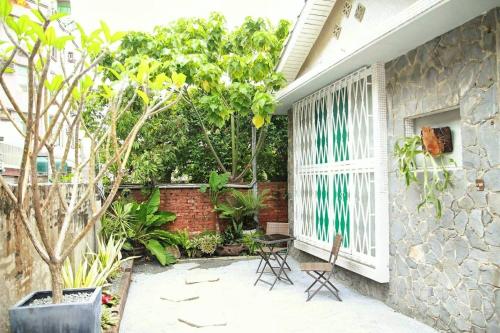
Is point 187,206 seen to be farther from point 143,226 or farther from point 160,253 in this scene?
point 160,253

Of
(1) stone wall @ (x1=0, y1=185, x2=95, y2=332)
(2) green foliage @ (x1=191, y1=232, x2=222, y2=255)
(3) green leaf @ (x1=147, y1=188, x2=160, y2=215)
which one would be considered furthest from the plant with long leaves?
(1) stone wall @ (x1=0, y1=185, x2=95, y2=332)

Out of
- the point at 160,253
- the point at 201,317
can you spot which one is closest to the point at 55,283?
the point at 201,317

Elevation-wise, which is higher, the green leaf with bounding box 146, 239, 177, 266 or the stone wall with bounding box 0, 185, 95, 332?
the stone wall with bounding box 0, 185, 95, 332

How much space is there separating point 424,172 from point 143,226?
584 cm

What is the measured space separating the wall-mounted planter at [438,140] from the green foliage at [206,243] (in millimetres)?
5435

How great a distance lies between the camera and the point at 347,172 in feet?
18.9

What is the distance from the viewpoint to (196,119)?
980cm

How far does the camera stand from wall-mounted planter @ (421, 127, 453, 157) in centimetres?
398

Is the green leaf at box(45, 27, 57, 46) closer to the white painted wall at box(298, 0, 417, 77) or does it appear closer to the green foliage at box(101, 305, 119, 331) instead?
the green foliage at box(101, 305, 119, 331)

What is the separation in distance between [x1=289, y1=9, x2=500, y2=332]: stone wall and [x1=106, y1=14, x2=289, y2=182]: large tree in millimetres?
3100

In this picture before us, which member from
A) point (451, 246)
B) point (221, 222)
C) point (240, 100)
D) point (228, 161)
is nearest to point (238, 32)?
point (240, 100)

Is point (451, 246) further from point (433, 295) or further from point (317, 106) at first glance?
point (317, 106)

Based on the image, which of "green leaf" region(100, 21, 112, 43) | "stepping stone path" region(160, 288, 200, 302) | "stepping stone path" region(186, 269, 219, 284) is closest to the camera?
"green leaf" region(100, 21, 112, 43)

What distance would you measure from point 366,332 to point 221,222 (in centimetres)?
538
